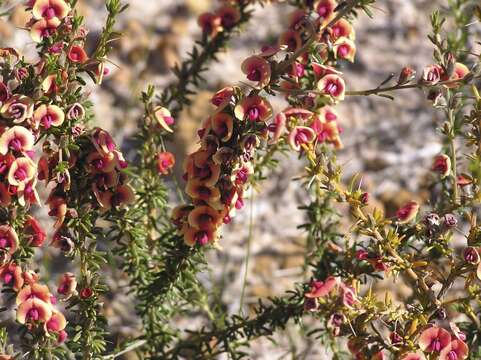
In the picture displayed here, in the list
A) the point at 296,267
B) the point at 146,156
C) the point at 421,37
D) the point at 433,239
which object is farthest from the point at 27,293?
the point at 421,37

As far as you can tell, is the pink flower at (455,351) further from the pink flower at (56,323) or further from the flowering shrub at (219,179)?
the pink flower at (56,323)

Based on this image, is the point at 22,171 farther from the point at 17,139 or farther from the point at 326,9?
the point at 326,9

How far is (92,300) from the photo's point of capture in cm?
168

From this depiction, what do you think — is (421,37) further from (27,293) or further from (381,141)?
(27,293)

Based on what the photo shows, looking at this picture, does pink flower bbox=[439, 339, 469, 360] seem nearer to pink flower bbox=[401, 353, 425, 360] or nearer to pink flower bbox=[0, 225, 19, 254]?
pink flower bbox=[401, 353, 425, 360]

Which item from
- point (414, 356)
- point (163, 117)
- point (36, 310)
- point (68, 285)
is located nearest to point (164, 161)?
point (163, 117)

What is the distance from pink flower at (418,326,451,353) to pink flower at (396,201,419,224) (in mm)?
232

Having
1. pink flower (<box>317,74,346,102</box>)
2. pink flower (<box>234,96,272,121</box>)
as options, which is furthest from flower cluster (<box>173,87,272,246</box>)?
pink flower (<box>317,74,346,102</box>)

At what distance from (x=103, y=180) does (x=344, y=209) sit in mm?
1694

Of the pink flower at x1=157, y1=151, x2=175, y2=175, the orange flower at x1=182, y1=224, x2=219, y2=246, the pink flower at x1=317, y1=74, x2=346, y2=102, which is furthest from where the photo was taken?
the pink flower at x1=157, y1=151, x2=175, y2=175

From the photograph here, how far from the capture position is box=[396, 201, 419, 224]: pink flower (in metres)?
1.64

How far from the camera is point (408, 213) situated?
1.64 m

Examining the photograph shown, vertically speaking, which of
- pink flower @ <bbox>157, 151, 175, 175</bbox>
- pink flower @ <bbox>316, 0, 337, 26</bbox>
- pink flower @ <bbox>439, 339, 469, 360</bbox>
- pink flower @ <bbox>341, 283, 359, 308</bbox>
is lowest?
pink flower @ <bbox>439, 339, 469, 360</bbox>

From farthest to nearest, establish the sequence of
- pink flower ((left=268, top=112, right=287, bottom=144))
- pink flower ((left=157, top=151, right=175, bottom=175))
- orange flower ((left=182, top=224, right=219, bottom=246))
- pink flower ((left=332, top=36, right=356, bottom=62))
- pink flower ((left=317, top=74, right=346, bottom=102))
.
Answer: pink flower ((left=157, top=151, right=175, bottom=175))
pink flower ((left=332, top=36, right=356, bottom=62))
orange flower ((left=182, top=224, right=219, bottom=246))
pink flower ((left=317, top=74, right=346, bottom=102))
pink flower ((left=268, top=112, right=287, bottom=144))
